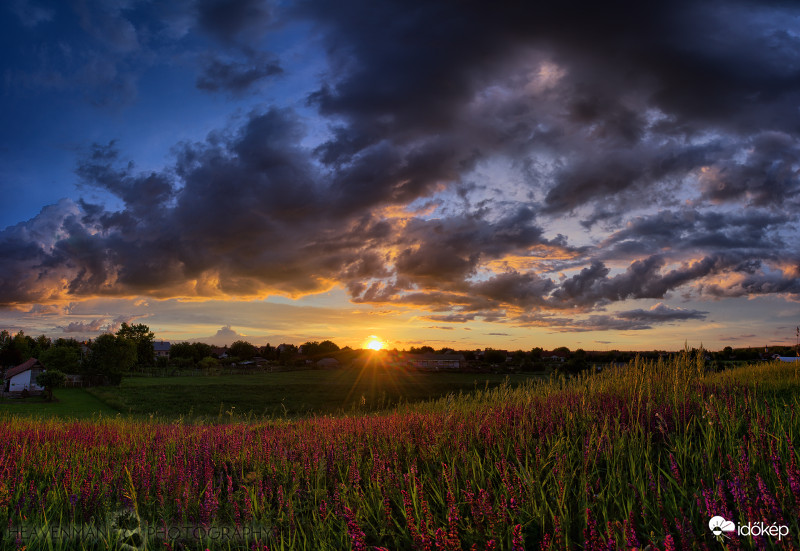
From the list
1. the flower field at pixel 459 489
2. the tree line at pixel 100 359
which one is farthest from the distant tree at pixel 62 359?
the flower field at pixel 459 489

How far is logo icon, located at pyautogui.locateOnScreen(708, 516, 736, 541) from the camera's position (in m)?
2.44

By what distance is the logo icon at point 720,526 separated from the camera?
2.44 meters

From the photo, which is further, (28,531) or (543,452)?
(543,452)

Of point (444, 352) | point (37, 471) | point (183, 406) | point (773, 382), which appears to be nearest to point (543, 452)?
point (37, 471)

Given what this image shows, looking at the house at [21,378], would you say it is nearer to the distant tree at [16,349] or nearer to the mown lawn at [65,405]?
the mown lawn at [65,405]

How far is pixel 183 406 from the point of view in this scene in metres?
38.7

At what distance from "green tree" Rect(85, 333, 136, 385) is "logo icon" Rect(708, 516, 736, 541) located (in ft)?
Result: 233

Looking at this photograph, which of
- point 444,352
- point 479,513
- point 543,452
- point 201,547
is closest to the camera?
point 479,513

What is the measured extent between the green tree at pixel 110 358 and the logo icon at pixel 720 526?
70909 millimetres

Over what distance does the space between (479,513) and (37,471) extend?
22.8 feet

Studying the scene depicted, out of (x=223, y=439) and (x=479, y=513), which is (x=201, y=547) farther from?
(x=223, y=439)

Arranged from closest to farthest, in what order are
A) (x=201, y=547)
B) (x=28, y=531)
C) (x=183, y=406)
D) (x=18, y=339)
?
(x=201, y=547), (x=28, y=531), (x=183, y=406), (x=18, y=339)

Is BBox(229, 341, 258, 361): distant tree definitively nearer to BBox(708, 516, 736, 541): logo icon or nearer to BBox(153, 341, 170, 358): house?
BBox(153, 341, 170, 358): house

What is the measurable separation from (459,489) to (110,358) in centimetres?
6979
